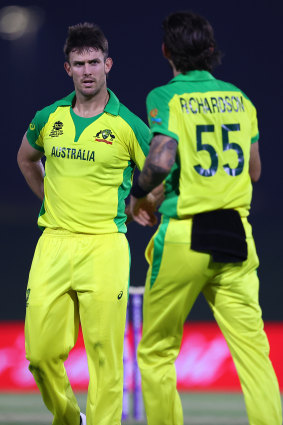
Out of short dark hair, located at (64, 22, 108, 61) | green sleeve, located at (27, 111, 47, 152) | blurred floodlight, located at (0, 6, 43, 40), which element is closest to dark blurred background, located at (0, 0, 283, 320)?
blurred floodlight, located at (0, 6, 43, 40)

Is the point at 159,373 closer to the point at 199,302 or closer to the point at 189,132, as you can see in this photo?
the point at 189,132

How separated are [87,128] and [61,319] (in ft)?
3.06

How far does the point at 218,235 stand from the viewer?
12.6 ft

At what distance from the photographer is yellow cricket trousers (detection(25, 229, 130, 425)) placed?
4.59m

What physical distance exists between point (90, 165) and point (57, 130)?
0.88 ft

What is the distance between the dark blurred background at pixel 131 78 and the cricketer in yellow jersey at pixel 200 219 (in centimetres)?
511

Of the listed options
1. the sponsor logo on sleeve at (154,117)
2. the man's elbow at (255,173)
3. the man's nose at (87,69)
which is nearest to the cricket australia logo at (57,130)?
the man's nose at (87,69)

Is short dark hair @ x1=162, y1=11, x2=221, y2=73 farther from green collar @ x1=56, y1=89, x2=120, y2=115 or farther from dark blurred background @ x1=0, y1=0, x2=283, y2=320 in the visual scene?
dark blurred background @ x1=0, y1=0, x2=283, y2=320

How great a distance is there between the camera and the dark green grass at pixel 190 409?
6.33 m

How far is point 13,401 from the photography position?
7.60 metres

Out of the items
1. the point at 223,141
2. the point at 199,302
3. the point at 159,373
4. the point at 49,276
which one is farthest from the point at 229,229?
the point at 199,302

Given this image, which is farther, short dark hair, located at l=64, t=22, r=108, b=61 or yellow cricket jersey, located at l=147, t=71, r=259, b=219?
short dark hair, located at l=64, t=22, r=108, b=61

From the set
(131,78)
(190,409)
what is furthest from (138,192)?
(131,78)

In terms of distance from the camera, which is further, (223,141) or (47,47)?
(47,47)
